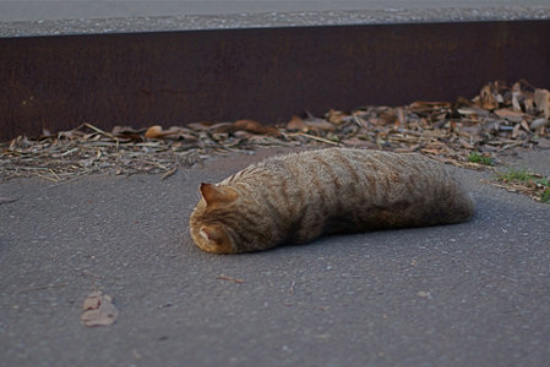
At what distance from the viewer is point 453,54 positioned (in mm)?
8000

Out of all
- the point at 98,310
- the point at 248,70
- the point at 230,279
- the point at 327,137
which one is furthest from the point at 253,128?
the point at 98,310

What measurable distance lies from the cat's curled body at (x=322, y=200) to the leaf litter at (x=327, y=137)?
158cm

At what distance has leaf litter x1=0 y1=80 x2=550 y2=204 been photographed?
638cm

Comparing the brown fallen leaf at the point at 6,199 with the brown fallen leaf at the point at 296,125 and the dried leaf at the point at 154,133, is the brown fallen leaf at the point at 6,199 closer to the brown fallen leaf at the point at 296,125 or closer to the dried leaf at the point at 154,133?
the dried leaf at the point at 154,133

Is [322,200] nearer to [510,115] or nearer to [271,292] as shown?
[271,292]

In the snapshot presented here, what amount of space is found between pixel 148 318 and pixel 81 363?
19.7 inches

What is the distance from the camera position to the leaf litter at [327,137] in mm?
6384

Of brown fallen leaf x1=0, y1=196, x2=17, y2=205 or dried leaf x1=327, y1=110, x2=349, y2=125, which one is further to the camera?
dried leaf x1=327, y1=110, x2=349, y2=125

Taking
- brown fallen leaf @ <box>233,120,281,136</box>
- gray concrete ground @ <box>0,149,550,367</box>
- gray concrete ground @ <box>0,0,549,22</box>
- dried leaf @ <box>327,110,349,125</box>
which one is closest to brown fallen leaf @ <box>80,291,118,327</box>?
gray concrete ground @ <box>0,149,550,367</box>

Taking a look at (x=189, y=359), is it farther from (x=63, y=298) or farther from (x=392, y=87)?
(x=392, y=87)

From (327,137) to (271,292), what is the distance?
11.3 ft

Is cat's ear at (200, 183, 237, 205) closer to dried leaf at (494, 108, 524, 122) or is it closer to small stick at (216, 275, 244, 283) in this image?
small stick at (216, 275, 244, 283)

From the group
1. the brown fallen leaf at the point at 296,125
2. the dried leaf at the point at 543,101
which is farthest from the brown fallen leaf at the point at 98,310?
the dried leaf at the point at 543,101

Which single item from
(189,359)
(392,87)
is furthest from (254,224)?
(392,87)
